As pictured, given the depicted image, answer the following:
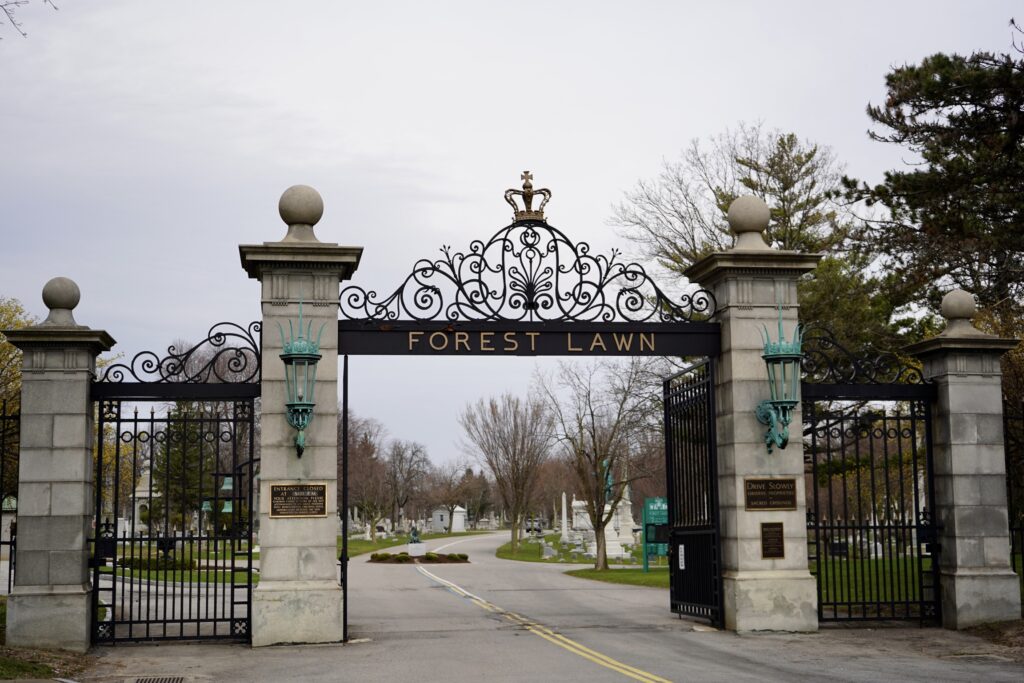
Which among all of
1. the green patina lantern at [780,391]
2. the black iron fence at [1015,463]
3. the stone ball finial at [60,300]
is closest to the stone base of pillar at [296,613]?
the stone ball finial at [60,300]

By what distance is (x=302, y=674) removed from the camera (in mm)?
11805

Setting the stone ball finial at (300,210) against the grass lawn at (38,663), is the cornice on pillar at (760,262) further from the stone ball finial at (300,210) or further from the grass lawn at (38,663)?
the grass lawn at (38,663)

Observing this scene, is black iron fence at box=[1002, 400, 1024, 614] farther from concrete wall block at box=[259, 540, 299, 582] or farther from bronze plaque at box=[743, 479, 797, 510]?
concrete wall block at box=[259, 540, 299, 582]

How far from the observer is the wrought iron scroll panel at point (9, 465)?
14.3 m

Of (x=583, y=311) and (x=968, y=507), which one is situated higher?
(x=583, y=311)

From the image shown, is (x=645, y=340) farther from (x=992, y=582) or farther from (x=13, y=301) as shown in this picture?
(x=13, y=301)

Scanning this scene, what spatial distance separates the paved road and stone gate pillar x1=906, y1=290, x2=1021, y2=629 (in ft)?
2.93

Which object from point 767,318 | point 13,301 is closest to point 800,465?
point 767,318

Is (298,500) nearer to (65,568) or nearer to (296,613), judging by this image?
(296,613)

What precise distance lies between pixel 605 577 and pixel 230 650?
1915 centimetres

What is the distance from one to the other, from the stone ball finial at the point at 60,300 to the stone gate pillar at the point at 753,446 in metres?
8.87

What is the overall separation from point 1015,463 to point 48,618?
15.6 m

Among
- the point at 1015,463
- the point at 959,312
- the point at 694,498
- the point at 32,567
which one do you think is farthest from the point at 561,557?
the point at 32,567

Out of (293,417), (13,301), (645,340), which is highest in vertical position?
(13,301)
